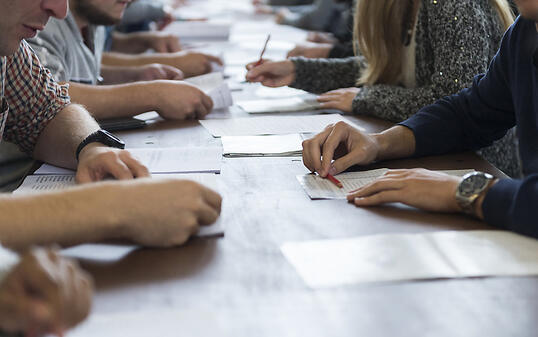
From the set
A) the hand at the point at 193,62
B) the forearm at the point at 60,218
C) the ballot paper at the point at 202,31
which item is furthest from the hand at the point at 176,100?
the ballot paper at the point at 202,31

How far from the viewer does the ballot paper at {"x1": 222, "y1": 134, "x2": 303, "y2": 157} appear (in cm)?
137

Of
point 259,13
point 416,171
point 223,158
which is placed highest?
point 416,171

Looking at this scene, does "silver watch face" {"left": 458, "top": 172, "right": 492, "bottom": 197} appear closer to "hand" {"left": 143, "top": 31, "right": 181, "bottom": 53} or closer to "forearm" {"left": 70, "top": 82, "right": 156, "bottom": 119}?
"forearm" {"left": 70, "top": 82, "right": 156, "bottom": 119}

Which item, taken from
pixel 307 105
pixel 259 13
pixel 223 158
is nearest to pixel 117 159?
pixel 223 158

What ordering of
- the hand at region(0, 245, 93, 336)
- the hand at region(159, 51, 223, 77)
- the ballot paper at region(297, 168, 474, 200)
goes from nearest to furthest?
the hand at region(0, 245, 93, 336)
the ballot paper at region(297, 168, 474, 200)
the hand at region(159, 51, 223, 77)

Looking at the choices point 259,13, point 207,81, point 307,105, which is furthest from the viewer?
point 259,13

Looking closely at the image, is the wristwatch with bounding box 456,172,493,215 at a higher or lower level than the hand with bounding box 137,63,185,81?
higher

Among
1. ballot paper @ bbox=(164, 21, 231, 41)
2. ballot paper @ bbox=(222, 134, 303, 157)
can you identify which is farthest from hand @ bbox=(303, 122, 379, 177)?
ballot paper @ bbox=(164, 21, 231, 41)

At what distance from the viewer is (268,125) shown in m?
1.63

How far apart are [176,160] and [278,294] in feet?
1.97

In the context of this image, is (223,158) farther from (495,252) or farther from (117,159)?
(495,252)

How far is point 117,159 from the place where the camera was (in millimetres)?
1133

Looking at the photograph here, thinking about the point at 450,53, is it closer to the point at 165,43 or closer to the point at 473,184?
the point at 473,184

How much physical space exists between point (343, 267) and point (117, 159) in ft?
1.63
